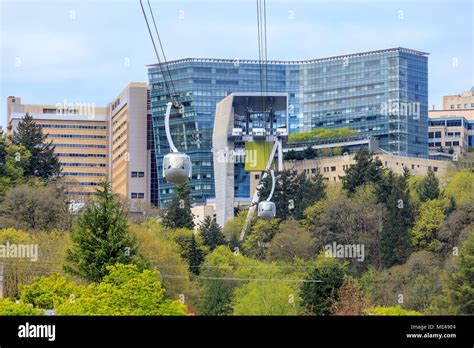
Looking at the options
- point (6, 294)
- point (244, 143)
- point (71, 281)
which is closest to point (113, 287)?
point (71, 281)

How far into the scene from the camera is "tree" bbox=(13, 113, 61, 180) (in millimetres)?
138000

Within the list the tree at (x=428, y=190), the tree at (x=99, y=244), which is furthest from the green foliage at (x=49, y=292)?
the tree at (x=428, y=190)

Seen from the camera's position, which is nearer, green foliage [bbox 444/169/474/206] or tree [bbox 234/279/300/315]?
tree [bbox 234/279/300/315]

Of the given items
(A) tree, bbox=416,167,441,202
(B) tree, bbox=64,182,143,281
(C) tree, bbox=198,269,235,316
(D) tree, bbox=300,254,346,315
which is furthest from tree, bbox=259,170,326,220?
(D) tree, bbox=300,254,346,315

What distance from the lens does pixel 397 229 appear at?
120 meters

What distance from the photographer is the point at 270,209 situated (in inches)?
2581

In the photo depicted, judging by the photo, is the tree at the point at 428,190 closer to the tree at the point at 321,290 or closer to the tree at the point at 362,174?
the tree at the point at 362,174

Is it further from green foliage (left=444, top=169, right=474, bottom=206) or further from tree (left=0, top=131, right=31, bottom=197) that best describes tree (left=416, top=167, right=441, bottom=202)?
tree (left=0, top=131, right=31, bottom=197)

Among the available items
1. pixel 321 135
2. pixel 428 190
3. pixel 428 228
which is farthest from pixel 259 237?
pixel 321 135

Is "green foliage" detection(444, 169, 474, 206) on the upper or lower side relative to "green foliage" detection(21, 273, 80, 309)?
upper

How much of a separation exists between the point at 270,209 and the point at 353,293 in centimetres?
1968

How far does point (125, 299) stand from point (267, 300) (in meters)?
17.5

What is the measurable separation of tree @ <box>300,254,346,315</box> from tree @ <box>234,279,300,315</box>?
189cm

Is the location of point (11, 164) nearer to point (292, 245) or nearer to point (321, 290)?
point (292, 245)
